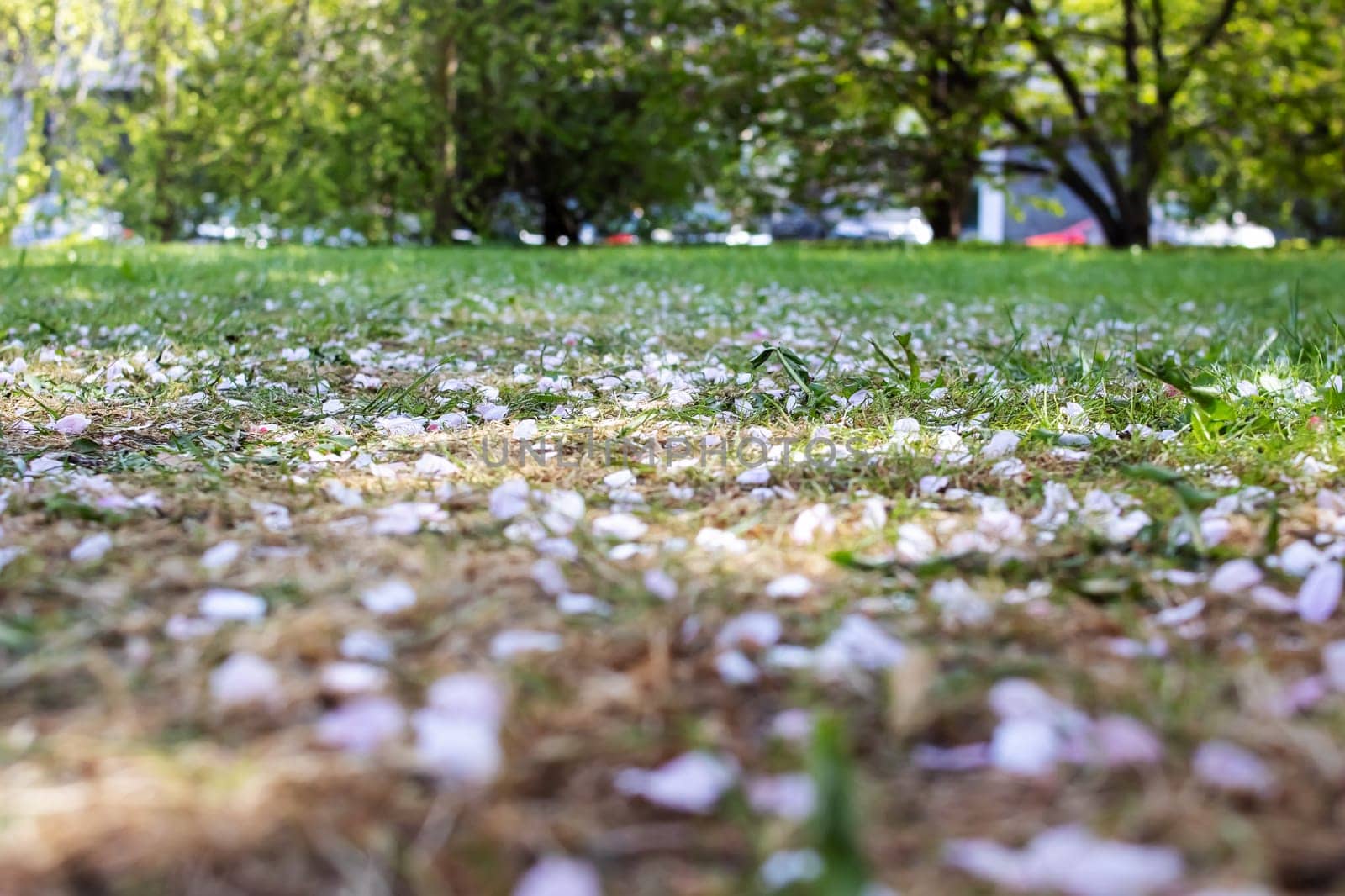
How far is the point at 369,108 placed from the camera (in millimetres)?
13086

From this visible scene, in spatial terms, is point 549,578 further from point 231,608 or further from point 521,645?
point 231,608

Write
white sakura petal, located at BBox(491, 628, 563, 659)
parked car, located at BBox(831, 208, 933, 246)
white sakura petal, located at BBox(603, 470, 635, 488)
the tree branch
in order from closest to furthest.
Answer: white sakura petal, located at BBox(491, 628, 563, 659) → white sakura petal, located at BBox(603, 470, 635, 488) → the tree branch → parked car, located at BBox(831, 208, 933, 246)

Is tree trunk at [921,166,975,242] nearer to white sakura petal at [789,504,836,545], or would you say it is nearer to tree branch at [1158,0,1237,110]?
tree branch at [1158,0,1237,110]

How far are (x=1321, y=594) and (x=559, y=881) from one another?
42.0 inches

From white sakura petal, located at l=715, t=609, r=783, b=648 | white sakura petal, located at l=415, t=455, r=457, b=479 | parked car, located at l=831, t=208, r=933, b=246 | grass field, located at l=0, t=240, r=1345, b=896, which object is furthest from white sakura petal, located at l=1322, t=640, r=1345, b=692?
parked car, located at l=831, t=208, r=933, b=246

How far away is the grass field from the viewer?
3.08 ft

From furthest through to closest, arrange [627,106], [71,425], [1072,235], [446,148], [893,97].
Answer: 1. [1072,235]
2. [893,97]
3. [627,106]
4. [446,148]
5. [71,425]

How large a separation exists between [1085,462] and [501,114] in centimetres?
1249

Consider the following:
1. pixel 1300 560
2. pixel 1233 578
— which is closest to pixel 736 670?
pixel 1233 578

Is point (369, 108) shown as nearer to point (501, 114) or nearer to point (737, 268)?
point (501, 114)

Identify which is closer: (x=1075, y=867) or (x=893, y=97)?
(x=1075, y=867)

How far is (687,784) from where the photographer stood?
101 cm

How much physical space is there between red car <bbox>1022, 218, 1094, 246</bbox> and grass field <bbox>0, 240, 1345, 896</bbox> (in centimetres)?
2214

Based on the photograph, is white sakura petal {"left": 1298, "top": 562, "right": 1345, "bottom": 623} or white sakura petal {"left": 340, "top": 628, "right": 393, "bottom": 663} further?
white sakura petal {"left": 1298, "top": 562, "right": 1345, "bottom": 623}
